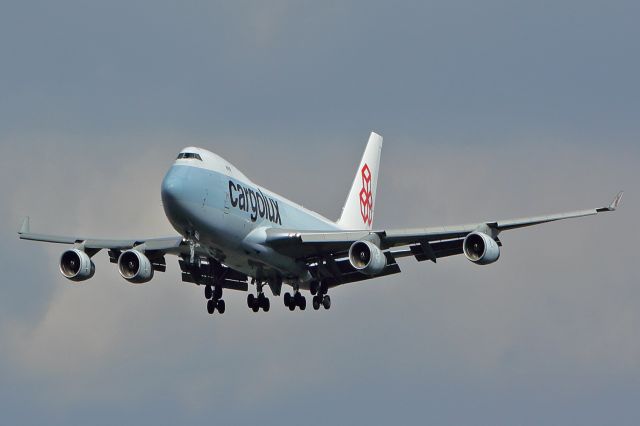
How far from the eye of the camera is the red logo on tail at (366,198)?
9206 centimetres

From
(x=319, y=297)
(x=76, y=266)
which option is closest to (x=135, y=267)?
(x=76, y=266)

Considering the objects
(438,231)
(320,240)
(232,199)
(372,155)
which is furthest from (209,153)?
(372,155)

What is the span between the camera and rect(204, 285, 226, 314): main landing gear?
3036 inches

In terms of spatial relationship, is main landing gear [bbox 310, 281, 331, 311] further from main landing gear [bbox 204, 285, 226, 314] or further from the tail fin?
the tail fin

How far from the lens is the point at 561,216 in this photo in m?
70.6

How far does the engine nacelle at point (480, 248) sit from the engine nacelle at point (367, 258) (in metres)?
4.12

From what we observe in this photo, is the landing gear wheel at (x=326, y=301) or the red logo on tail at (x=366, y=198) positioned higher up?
the red logo on tail at (x=366, y=198)

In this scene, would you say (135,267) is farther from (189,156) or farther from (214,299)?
(189,156)

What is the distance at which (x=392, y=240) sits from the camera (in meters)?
72.0

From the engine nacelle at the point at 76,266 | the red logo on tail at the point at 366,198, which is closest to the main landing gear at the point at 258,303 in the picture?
the engine nacelle at the point at 76,266

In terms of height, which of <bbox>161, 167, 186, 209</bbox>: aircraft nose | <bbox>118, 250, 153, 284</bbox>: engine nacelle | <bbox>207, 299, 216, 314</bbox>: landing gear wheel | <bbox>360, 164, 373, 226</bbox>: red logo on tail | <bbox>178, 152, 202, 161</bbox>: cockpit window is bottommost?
<bbox>207, 299, 216, 314</bbox>: landing gear wheel

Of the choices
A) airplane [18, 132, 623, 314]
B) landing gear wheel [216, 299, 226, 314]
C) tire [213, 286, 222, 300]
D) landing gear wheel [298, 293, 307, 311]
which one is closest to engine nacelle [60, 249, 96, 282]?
airplane [18, 132, 623, 314]

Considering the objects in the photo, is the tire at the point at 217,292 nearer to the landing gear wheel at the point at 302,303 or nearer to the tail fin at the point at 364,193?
the landing gear wheel at the point at 302,303

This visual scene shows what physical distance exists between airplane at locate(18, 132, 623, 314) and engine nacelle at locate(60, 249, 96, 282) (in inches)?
2.1
